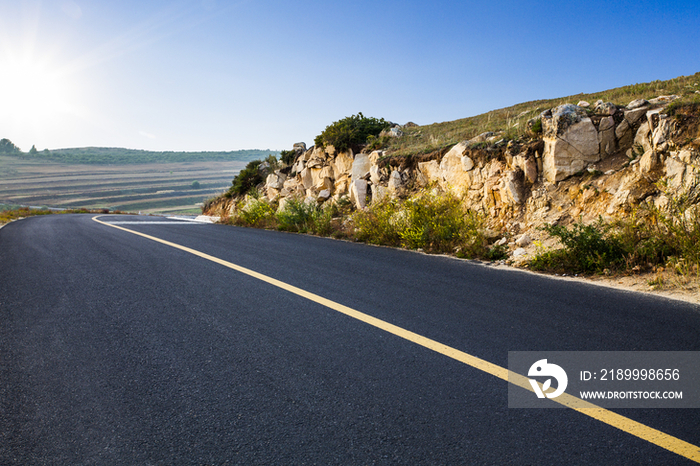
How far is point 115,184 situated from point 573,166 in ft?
390

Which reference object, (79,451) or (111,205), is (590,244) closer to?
(79,451)

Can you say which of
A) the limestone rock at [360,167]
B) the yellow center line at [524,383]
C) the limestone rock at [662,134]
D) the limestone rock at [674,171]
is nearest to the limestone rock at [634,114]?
the limestone rock at [662,134]

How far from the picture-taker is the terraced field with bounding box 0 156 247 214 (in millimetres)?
78375

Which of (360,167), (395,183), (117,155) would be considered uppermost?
(117,155)

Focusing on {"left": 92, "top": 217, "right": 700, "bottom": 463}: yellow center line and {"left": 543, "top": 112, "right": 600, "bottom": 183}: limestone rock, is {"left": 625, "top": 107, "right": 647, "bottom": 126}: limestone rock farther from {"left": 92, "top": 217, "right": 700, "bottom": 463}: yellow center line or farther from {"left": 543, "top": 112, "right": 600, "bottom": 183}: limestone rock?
{"left": 92, "top": 217, "right": 700, "bottom": 463}: yellow center line

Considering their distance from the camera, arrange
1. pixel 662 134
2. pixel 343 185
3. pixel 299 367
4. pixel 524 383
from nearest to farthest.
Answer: pixel 524 383 → pixel 299 367 → pixel 662 134 → pixel 343 185

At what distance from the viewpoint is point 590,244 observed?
19.9ft

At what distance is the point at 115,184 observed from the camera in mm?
104375

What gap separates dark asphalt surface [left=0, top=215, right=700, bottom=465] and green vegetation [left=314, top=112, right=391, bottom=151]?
1071 cm

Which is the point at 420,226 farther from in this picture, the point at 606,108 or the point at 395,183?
the point at 606,108

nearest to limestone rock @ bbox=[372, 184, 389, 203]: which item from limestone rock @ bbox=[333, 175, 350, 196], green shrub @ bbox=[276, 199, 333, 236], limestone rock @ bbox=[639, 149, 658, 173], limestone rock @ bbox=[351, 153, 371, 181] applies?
limestone rock @ bbox=[351, 153, 371, 181]

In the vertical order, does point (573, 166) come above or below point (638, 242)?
above

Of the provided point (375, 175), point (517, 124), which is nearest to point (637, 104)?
point (517, 124)

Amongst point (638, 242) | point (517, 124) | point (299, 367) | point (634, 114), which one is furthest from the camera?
point (517, 124)
